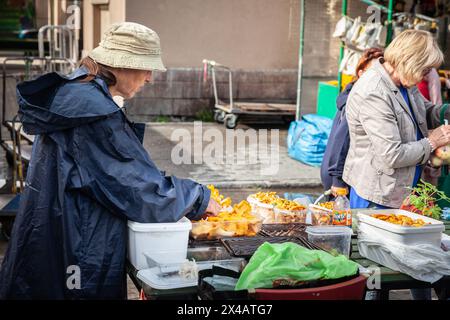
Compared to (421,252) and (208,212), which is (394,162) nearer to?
(421,252)

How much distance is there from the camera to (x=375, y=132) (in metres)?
4.33

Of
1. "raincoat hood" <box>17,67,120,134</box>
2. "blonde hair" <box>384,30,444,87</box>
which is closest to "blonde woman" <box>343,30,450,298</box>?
"blonde hair" <box>384,30,444,87</box>

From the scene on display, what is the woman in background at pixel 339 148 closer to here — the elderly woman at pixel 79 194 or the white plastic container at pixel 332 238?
the white plastic container at pixel 332 238

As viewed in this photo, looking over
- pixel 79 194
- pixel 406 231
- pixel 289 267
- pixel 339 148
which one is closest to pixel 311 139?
pixel 339 148

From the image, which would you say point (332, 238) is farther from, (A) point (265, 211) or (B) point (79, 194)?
(B) point (79, 194)

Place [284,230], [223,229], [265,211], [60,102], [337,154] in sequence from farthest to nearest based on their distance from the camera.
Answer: [337,154] < [265,211] < [284,230] < [223,229] < [60,102]

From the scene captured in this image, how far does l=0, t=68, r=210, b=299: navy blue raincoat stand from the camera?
10.4ft

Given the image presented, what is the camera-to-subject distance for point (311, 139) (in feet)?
33.6

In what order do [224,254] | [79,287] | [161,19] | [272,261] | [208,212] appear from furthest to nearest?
[161,19] → [208,212] → [224,254] → [79,287] → [272,261]

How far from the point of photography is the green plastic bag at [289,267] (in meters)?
2.87

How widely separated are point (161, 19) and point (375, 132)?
8739 millimetres

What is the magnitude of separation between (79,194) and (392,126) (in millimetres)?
2032

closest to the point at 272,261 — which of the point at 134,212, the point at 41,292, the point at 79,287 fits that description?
the point at 134,212

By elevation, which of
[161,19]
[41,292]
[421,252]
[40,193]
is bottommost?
[41,292]
